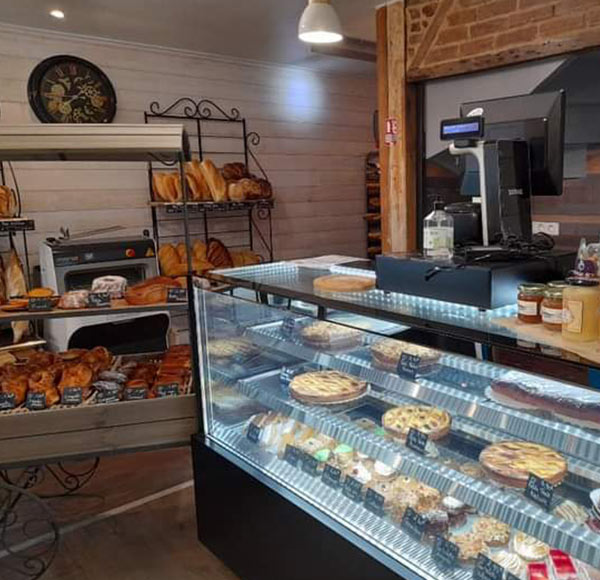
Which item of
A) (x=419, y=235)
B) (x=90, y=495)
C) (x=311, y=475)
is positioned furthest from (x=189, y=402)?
(x=419, y=235)

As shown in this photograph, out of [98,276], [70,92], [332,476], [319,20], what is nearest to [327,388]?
[332,476]

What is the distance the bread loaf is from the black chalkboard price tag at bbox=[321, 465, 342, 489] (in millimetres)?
2567

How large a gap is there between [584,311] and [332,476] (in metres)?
0.88

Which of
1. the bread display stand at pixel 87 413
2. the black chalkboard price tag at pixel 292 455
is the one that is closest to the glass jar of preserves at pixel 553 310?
the black chalkboard price tag at pixel 292 455

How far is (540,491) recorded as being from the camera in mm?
1201

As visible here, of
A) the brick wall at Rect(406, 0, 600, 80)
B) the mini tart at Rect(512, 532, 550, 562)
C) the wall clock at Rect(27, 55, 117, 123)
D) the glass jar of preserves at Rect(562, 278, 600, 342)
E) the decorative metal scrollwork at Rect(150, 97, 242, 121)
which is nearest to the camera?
the glass jar of preserves at Rect(562, 278, 600, 342)

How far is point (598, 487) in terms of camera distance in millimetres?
1229

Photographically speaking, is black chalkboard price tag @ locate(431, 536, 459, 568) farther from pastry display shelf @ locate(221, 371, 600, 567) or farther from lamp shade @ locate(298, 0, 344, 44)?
lamp shade @ locate(298, 0, 344, 44)

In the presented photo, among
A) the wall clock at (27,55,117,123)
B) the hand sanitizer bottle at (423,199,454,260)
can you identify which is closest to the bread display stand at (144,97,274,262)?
the wall clock at (27,55,117,123)

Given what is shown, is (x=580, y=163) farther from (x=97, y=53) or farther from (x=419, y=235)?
(x=97, y=53)

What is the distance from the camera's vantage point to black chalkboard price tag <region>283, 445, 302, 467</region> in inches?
70.1

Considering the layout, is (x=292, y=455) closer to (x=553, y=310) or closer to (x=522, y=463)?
(x=522, y=463)

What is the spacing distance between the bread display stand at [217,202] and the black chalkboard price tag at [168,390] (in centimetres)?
194

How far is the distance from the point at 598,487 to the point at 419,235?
281cm
